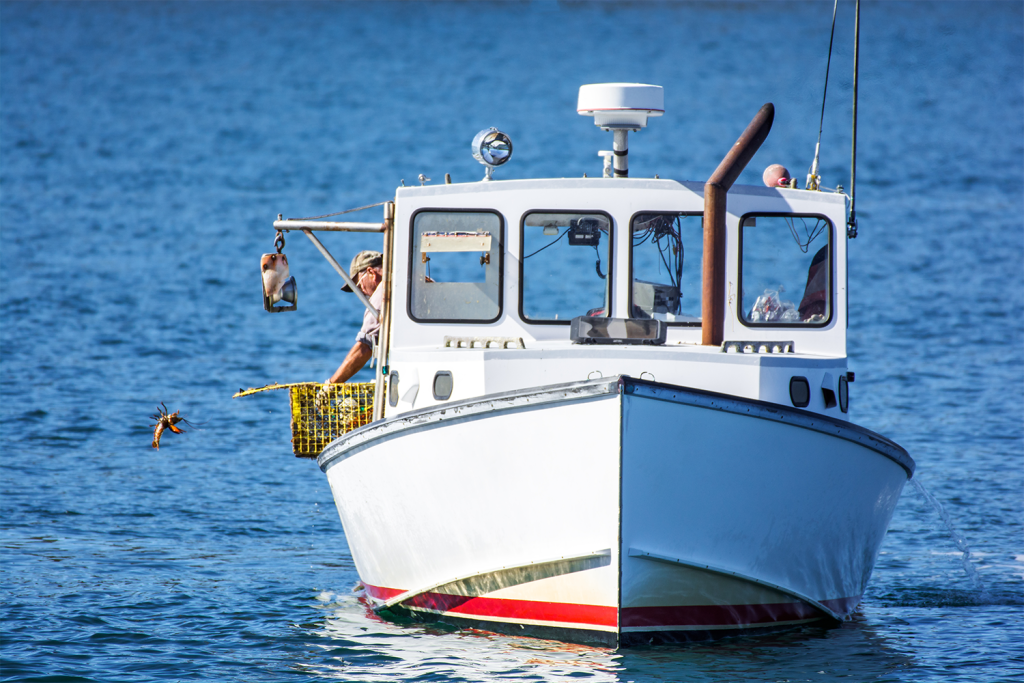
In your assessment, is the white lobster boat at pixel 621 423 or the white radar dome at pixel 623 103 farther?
the white radar dome at pixel 623 103

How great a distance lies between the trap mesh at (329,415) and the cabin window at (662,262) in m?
2.33

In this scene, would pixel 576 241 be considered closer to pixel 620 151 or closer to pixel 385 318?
pixel 620 151

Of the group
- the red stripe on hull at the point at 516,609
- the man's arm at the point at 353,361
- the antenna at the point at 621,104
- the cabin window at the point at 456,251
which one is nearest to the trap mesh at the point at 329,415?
the man's arm at the point at 353,361

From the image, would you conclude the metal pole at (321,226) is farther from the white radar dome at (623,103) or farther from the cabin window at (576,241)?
the white radar dome at (623,103)

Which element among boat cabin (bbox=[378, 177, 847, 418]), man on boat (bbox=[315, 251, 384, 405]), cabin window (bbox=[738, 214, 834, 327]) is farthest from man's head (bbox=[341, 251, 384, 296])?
cabin window (bbox=[738, 214, 834, 327])

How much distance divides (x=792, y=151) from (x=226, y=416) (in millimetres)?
31818

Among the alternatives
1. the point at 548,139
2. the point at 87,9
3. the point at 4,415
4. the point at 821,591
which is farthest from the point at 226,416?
the point at 87,9

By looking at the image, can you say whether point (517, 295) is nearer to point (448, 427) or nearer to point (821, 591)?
point (448, 427)

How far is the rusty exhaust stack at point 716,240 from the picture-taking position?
812 cm

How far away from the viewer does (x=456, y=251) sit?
359 inches

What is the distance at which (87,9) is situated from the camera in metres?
79.9

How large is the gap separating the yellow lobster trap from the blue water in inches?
51.0

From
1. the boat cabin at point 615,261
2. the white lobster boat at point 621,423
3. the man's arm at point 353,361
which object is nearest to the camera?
the white lobster boat at point 621,423

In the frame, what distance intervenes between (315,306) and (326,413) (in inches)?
669
